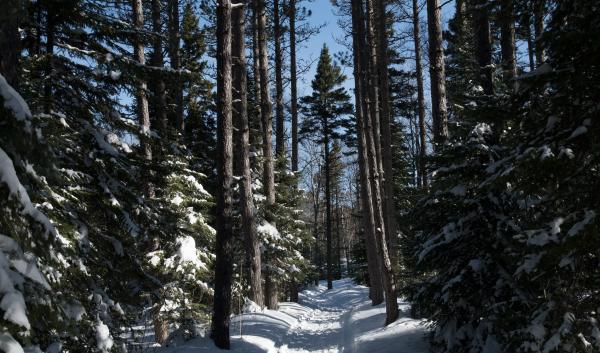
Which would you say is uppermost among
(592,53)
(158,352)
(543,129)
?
(592,53)

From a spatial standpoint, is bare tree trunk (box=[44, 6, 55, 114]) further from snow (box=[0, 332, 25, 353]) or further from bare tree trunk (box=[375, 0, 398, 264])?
bare tree trunk (box=[375, 0, 398, 264])

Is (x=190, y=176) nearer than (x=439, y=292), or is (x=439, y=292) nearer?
(x=439, y=292)

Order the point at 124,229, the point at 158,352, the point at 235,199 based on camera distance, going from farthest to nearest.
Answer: the point at 235,199 → the point at 158,352 → the point at 124,229

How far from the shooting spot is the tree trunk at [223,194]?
9156mm

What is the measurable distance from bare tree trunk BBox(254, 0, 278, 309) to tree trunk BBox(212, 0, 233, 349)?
654cm

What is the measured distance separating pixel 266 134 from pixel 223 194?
8.24 m

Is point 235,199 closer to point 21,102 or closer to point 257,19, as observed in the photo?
point 257,19

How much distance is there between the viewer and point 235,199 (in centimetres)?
1728

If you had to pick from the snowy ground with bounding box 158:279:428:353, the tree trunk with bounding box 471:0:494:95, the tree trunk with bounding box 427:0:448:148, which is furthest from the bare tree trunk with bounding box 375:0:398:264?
the tree trunk with bounding box 471:0:494:95

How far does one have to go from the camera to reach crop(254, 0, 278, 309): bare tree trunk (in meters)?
16.1

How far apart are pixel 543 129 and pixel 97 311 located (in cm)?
594

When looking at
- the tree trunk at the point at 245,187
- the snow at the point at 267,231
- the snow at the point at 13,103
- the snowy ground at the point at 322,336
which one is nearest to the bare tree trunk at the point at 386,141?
the snowy ground at the point at 322,336

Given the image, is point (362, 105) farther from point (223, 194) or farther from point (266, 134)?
point (223, 194)

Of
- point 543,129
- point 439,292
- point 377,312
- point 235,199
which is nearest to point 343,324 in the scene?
point 377,312
